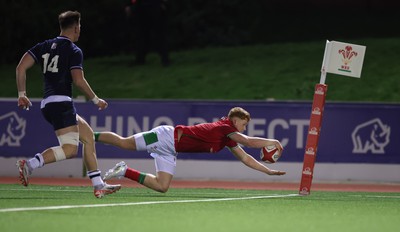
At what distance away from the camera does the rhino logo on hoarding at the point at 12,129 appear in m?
18.4

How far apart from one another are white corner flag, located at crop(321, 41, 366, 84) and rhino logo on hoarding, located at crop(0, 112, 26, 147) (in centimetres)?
685

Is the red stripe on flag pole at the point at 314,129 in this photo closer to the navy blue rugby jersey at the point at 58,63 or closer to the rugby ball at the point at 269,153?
the rugby ball at the point at 269,153

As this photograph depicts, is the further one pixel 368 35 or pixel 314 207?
pixel 368 35

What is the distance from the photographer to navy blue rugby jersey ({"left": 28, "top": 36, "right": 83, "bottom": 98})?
11820 mm

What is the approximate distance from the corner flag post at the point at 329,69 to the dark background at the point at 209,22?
13.3 m

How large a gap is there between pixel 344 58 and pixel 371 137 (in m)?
4.95

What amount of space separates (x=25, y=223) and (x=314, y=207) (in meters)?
3.77

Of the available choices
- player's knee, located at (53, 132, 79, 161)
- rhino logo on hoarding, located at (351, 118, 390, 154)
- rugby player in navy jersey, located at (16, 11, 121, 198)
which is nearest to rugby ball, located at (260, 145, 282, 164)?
rugby player in navy jersey, located at (16, 11, 121, 198)

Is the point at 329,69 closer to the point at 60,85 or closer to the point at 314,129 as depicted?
the point at 314,129

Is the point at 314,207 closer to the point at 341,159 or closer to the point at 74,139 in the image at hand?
the point at 74,139

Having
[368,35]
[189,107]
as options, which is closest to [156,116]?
[189,107]

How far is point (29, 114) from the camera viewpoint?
18.5 m

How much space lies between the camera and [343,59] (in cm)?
1370

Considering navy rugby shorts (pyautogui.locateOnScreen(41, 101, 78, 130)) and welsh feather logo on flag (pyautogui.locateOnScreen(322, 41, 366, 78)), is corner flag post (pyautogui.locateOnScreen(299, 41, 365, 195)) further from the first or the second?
navy rugby shorts (pyautogui.locateOnScreen(41, 101, 78, 130))
